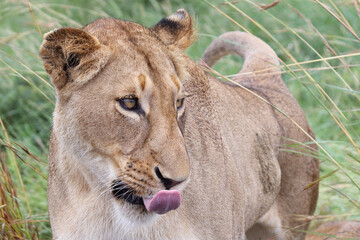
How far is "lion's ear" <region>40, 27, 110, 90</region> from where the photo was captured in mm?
2607

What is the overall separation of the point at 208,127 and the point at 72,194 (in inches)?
32.7

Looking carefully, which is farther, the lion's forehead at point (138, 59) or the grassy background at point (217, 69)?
the grassy background at point (217, 69)

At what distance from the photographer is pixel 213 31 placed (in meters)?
7.88

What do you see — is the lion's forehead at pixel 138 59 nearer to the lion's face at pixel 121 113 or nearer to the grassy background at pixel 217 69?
the lion's face at pixel 121 113

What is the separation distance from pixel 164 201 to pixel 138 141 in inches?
10.0

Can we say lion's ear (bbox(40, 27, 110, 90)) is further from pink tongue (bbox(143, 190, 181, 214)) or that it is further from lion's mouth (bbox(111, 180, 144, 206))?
pink tongue (bbox(143, 190, 181, 214))

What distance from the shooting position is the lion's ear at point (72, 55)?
261 cm

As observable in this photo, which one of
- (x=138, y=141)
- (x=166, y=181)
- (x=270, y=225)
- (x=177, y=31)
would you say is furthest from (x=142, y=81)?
(x=270, y=225)

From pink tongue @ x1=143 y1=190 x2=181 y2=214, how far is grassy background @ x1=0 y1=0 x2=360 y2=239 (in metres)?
0.85

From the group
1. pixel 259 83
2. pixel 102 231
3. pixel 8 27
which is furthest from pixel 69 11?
pixel 102 231

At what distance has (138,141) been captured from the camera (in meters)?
2.59

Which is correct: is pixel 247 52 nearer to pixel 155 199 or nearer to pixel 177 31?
pixel 177 31

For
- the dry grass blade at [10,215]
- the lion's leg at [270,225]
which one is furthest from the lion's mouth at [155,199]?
the lion's leg at [270,225]

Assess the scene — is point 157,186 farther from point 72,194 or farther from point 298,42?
point 298,42
